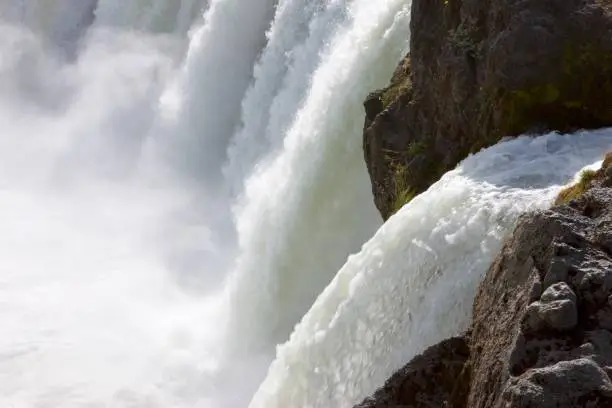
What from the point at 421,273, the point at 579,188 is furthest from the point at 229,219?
the point at 579,188

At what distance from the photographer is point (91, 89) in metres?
20.4

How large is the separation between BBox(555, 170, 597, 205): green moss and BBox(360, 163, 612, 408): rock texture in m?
0.29

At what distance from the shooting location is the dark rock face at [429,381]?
4375 millimetres

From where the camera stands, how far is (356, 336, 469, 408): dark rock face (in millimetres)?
4375

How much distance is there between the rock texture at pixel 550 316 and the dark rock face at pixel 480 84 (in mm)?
2001

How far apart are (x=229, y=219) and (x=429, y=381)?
9.80 meters

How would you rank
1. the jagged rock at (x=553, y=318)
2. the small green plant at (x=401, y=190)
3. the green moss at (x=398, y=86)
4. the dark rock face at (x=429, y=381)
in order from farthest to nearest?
1. the green moss at (x=398, y=86)
2. the small green plant at (x=401, y=190)
3. the dark rock face at (x=429, y=381)
4. the jagged rock at (x=553, y=318)

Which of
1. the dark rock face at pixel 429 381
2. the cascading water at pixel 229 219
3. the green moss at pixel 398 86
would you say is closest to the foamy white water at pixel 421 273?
the cascading water at pixel 229 219

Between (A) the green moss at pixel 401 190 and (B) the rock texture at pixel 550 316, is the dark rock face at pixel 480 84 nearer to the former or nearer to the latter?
(A) the green moss at pixel 401 190

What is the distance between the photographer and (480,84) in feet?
22.4

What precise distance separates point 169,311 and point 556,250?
31.3 ft

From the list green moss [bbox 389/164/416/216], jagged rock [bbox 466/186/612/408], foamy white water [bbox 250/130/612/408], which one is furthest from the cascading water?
green moss [bbox 389/164/416/216]

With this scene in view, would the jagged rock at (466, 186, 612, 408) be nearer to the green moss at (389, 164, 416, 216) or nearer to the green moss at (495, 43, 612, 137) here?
the green moss at (495, 43, 612, 137)

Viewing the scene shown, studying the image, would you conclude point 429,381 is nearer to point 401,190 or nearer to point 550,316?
point 550,316
